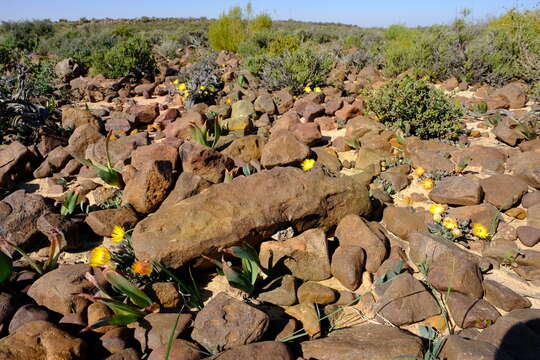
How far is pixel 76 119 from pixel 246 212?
3692 mm

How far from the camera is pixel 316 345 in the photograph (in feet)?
7.18

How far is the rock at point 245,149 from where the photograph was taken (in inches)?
168

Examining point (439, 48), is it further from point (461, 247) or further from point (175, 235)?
point (175, 235)

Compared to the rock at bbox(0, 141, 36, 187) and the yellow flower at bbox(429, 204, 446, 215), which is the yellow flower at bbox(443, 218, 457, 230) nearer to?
the yellow flower at bbox(429, 204, 446, 215)

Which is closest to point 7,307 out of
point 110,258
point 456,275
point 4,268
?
point 4,268

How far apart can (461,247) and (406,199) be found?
745 millimetres

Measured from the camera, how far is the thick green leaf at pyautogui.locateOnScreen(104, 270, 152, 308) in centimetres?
228

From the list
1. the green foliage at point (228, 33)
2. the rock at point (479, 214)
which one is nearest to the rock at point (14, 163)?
the rock at point (479, 214)

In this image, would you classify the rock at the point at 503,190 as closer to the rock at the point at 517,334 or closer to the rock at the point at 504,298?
the rock at the point at 504,298

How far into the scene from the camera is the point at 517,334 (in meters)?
2.15

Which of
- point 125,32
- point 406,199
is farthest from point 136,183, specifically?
point 125,32

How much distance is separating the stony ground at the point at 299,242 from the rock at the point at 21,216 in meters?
0.01

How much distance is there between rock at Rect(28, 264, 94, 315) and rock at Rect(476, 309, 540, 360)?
2504 mm

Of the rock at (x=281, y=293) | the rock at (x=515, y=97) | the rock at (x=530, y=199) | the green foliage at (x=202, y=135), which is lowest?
the rock at (x=281, y=293)
